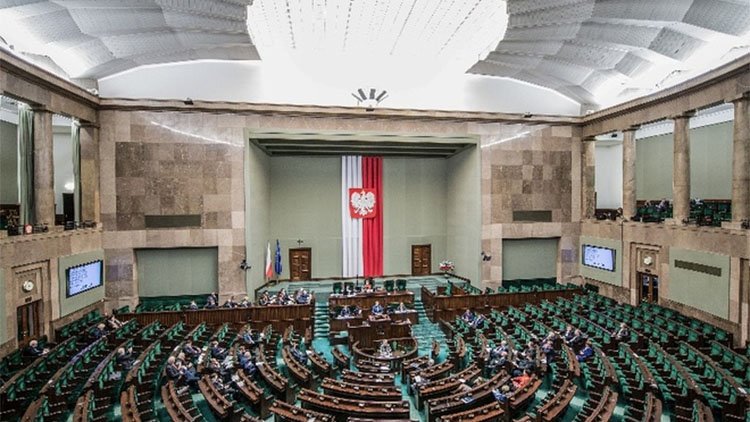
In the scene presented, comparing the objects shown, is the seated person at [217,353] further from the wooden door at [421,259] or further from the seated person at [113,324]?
the wooden door at [421,259]

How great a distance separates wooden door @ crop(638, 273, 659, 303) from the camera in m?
16.7

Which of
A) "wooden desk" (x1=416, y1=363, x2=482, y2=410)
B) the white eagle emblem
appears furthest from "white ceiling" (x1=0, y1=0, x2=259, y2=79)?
"wooden desk" (x1=416, y1=363, x2=482, y2=410)

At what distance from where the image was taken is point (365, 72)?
19.0m

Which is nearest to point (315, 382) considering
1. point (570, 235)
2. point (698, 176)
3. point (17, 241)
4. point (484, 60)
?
point (17, 241)

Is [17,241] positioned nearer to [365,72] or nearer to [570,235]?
[365,72]

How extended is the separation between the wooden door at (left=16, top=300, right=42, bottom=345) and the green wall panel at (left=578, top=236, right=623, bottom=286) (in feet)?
69.6

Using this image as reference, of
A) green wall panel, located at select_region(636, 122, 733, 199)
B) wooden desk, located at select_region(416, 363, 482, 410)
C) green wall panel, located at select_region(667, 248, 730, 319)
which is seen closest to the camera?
wooden desk, located at select_region(416, 363, 482, 410)

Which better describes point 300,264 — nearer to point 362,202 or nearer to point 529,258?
point 362,202

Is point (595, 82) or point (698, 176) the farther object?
point (698, 176)

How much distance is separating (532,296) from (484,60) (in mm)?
9789

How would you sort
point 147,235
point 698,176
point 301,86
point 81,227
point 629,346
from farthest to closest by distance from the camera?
point 698,176
point 301,86
point 147,235
point 81,227
point 629,346

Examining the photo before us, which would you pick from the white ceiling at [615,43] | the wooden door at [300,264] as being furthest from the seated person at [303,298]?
the white ceiling at [615,43]

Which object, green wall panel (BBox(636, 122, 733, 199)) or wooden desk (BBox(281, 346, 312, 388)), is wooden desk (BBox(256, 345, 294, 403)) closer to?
wooden desk (BBox(281, 346, 312, 388))

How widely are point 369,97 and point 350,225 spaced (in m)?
7.07
